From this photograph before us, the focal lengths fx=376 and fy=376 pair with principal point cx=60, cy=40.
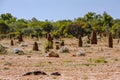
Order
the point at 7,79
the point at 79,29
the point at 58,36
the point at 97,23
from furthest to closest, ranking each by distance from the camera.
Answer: the point at 97,23 → the point at 79,29 → the point at 58,36 → the point at 7,79

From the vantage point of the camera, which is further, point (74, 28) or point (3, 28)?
point (3, 28)

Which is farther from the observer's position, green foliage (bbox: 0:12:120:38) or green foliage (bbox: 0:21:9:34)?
green foliage (bbox: 0:21:9:34)

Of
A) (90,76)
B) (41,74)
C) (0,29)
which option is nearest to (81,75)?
(90,76)

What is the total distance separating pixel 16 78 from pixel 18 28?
79.6m

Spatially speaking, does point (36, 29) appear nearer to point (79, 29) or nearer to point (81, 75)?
point (79, 29)

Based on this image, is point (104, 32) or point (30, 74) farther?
point (104, 32)

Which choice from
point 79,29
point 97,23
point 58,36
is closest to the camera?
point 58,36

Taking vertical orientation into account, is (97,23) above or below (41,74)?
above

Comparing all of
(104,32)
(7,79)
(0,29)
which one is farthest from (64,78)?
(0,29)

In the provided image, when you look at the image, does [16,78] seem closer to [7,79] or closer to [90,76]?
[7,79]

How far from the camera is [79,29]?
273 ft

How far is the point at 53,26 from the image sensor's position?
315 ft

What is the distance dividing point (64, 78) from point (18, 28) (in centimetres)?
7977

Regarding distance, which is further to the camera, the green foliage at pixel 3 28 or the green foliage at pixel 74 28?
the green foliage at pixel 3 28
